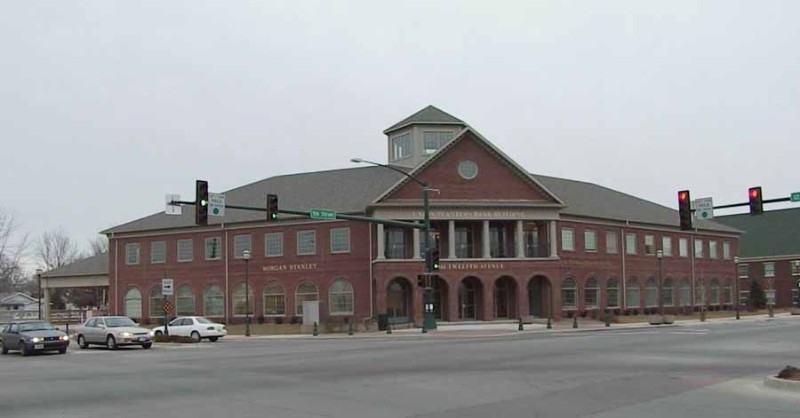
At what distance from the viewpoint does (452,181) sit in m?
58.1

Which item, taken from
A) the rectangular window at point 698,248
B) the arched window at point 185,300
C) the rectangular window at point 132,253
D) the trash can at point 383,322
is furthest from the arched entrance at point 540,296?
the rectangular window at point 132,253

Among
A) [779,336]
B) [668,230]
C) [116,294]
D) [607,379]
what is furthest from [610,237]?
[607,379]

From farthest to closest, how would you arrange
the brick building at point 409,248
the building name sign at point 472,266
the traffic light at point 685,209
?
the brick building at point 409,248 → the building name sign at point 472,266 → the traffic light at point 685,209

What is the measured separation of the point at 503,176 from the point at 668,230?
73.5 ft

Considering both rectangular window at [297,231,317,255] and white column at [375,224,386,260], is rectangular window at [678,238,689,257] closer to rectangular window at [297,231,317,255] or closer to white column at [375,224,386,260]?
white column at [375,224,386,260]

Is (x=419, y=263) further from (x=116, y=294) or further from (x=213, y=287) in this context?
(x=116, y=294)

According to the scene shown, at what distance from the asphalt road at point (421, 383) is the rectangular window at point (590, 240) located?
36.5m

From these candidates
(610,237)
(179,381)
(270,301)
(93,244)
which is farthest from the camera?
(93,244)

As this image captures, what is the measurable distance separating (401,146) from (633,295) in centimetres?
2299

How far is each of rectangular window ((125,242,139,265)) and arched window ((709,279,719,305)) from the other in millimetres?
51257

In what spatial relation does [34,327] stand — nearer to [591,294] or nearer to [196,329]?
[196,329]

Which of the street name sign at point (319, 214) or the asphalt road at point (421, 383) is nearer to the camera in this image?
the asphalt road at point (421, 383)

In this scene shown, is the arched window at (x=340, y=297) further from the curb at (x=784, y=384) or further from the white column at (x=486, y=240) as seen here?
the curb at (x=784, y=384)

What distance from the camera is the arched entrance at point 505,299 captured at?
197ft
